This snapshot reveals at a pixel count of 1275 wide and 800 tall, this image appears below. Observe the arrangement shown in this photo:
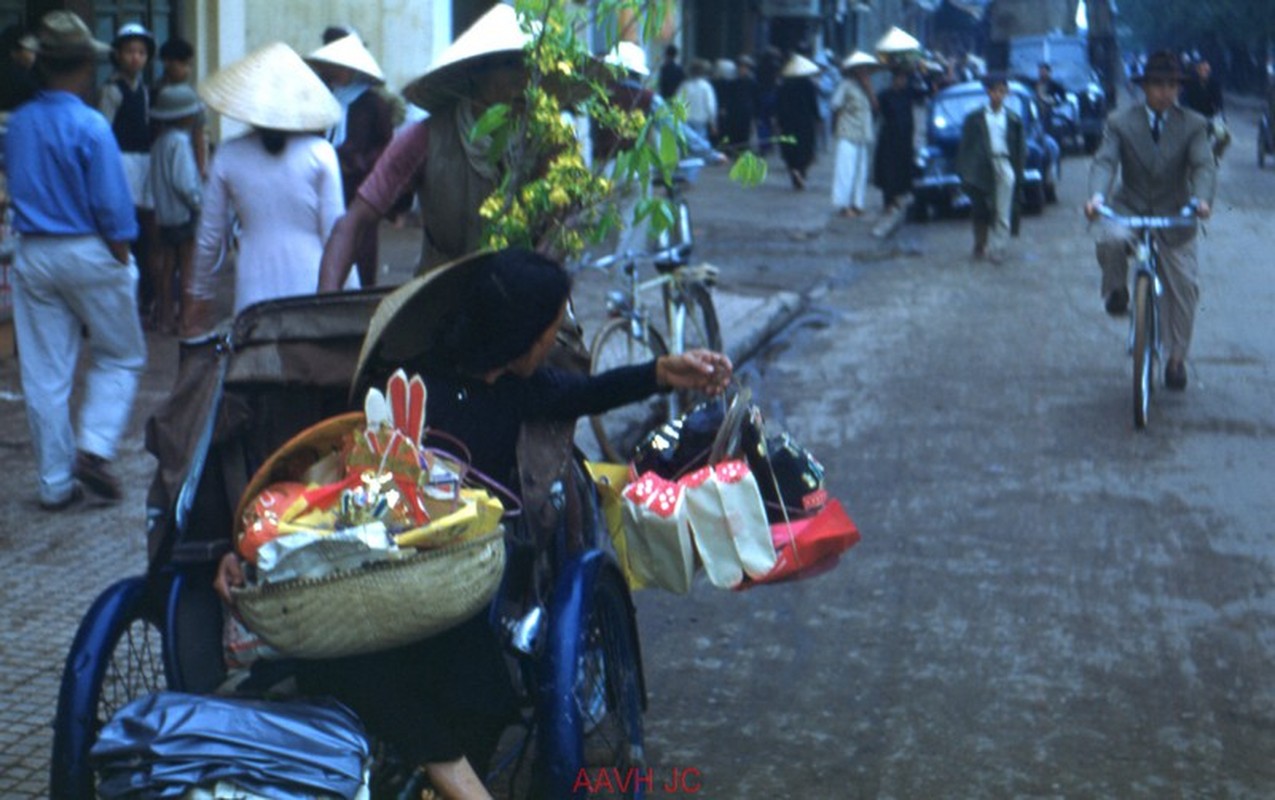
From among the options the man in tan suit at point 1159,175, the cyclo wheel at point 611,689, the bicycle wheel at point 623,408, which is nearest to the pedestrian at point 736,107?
the man in tan suit at point 1159,175

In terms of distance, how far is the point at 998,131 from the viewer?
696 inches

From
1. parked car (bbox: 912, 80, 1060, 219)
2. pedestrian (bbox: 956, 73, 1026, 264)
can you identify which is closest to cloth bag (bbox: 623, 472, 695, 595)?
pedestrian (bbox: 956, 73, 1026, 264)

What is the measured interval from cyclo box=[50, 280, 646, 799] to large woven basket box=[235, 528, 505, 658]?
310 mm

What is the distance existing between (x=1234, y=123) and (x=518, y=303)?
46.5 meters

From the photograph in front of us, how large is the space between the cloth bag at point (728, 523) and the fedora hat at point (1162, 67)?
21.2 feet

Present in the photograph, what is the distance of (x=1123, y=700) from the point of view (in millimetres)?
5477

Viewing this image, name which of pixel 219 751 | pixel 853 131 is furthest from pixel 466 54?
pixel 853 131

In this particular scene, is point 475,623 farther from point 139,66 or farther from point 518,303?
point 139,66

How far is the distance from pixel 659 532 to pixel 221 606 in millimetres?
936

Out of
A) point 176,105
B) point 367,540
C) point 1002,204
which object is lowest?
point 1002,204

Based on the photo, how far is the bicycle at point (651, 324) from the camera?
860cm

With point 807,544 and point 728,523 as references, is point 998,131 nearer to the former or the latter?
point 807,544

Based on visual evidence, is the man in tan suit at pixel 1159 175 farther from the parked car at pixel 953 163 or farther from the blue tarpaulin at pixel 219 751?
the parked car at pixel 953 163

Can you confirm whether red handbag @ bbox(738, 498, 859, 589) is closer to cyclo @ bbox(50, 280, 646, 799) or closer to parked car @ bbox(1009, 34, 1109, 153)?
cyclo @ bbox(50, 280, 646, 799)
